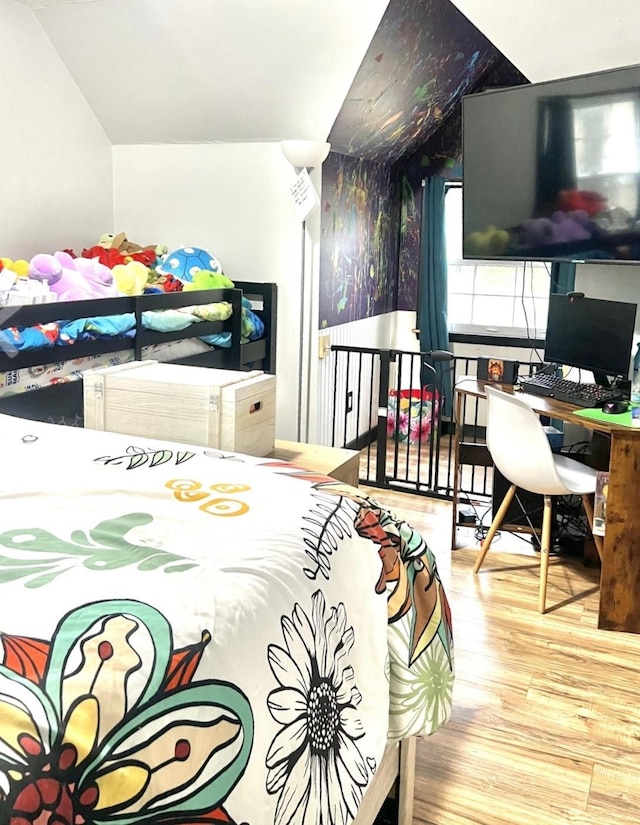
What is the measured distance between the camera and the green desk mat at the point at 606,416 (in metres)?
2.80

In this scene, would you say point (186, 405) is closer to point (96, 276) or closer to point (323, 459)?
point (323, 459)

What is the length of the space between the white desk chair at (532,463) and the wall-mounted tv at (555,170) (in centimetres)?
79

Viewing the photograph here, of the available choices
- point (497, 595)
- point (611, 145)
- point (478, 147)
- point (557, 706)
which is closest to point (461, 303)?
point (478, 147)

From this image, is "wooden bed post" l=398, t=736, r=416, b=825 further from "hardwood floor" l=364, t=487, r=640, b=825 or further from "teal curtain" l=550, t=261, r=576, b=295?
"teal curtain" l=550, t=261, r=576, b=295

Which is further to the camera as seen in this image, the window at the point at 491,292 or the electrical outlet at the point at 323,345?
the window at the point at 491,292

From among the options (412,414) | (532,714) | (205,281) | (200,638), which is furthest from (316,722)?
(412,414)

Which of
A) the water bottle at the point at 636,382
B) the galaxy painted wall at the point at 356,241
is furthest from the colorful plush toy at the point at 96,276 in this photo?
the water bottle at the point at 636,382

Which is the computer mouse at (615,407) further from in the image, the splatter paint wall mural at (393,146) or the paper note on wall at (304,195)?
the splatter paint wall mural at (393,146)

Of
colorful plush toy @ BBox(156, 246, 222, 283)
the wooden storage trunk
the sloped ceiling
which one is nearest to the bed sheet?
colorful plush toy @ BBox(156, 246, 222, 283)

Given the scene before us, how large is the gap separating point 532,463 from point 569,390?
16.5 inches

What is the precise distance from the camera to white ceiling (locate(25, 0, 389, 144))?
3.53 metres

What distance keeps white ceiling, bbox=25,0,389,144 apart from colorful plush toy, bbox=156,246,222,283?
2.19 feet

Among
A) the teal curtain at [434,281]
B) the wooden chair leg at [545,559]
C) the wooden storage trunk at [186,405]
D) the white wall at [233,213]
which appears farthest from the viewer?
the teal curtain at [434,281]

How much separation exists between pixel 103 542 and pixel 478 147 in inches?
114
